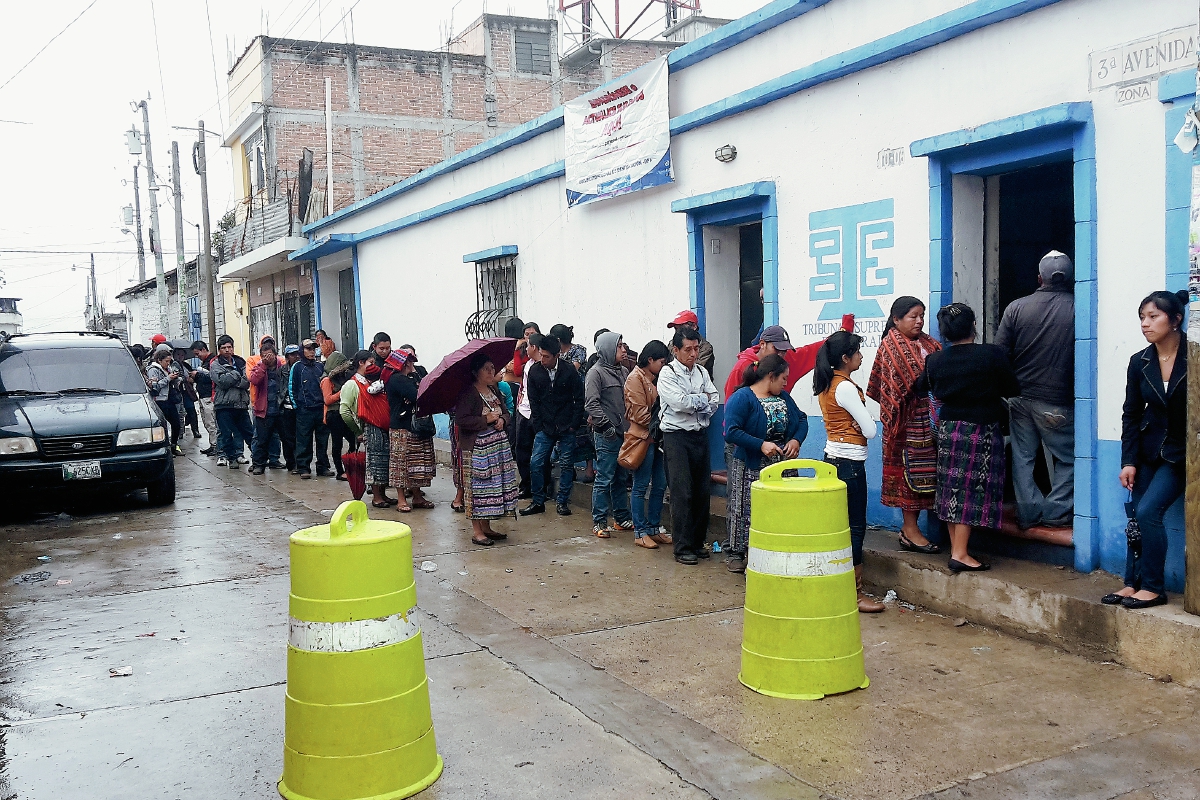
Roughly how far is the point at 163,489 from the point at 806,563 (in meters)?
7.91

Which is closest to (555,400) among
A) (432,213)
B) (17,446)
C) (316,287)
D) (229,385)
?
(17,446)

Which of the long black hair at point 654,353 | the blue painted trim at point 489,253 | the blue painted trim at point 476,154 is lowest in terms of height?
the long black hair at point 654,353

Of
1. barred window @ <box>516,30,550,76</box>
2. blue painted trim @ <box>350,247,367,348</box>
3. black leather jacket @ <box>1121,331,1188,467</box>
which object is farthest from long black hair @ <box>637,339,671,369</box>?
barred window @ <box>516,30,550,76</box>

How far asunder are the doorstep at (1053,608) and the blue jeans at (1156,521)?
15 cm

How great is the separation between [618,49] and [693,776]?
23660 mm

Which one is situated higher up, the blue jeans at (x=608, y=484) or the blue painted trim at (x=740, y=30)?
the blue painted trim at (x=740, y=30)

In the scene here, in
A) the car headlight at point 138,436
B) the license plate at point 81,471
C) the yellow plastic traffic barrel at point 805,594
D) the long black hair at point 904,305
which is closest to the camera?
the yellow plastic traffic barrel at point 805,594

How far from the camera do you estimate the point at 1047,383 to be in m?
5.65

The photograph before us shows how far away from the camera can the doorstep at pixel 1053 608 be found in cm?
443

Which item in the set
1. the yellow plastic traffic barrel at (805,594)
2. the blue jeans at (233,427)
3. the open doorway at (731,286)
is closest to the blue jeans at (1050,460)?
the yellow plastic traffic barrel at (805,594)

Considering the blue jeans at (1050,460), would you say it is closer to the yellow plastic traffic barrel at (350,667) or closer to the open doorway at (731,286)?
the open doorway at (731,286)

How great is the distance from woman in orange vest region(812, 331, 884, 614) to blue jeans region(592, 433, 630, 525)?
2436 millimetres

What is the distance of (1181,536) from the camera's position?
4.89m

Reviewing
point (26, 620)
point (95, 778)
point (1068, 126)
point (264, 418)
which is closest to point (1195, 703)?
point (1068, 126)
